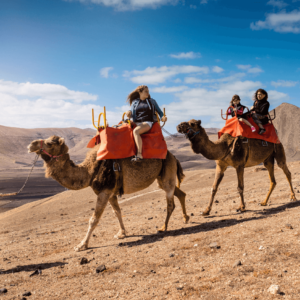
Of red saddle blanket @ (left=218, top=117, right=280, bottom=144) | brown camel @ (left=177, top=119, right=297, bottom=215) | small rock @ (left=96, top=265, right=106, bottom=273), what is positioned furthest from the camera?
red saddle blanket @ (left=218, top=117, right=280, bottom=144)

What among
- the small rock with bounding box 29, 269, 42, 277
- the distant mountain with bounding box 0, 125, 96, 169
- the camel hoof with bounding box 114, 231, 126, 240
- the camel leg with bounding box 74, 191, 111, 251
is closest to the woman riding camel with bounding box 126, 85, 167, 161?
the camel leg with bounding box 74, 191, 111, 251

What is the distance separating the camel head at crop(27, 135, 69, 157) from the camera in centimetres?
553

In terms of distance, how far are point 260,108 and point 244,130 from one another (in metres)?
1.10

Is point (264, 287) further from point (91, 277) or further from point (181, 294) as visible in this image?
point (91, 277)

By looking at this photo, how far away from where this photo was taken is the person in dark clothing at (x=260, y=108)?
8.09m

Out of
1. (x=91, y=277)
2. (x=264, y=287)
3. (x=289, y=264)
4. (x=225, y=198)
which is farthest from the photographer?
(x=225, y=198)

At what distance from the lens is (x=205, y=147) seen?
7.25m

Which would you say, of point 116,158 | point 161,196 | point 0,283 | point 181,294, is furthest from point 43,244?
point 161,196

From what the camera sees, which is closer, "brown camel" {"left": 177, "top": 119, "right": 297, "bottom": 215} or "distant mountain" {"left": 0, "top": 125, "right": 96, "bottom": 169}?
"brown camel" {"left": 177, "top": 119, "right": 297, "bottom": 215}

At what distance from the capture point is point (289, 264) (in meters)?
3.83

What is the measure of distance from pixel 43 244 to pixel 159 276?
13.3 ft

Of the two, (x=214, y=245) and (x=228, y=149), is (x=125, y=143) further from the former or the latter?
(x=228, y=149)

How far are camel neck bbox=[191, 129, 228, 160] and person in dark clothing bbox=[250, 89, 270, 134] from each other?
5.31 feet

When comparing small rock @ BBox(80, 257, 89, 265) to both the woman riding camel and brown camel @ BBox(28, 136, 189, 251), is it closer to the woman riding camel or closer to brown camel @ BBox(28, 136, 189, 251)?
brown camel @ BBox(28, 136, 189, 251)
